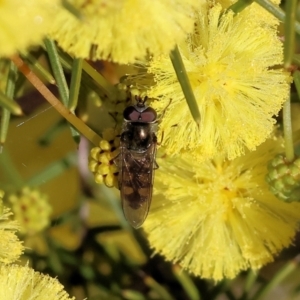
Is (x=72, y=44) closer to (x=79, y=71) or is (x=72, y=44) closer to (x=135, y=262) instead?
(x=79, y=71)

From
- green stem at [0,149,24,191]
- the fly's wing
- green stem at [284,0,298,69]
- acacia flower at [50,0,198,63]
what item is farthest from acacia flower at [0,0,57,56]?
green stem at [0,149,24,191]

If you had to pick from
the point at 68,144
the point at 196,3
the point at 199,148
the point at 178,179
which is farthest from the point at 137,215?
the point at 68,144

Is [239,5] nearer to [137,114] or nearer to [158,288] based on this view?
[137,114]

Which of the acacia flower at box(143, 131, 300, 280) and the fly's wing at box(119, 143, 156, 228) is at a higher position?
the fly's wing at box(119, 143, 156, 228)

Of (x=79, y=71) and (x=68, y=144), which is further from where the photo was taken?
(x=68, y=144)

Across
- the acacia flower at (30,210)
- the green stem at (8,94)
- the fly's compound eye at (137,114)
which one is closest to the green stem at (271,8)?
the fly's compound eye at (137,114)

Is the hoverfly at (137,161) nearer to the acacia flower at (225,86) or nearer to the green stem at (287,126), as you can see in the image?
the acacia flower at (225,86)

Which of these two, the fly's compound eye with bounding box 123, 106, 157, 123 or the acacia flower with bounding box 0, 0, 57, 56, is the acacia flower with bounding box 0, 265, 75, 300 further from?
the acacia flower with bounding box 0, 0, 57, 56
